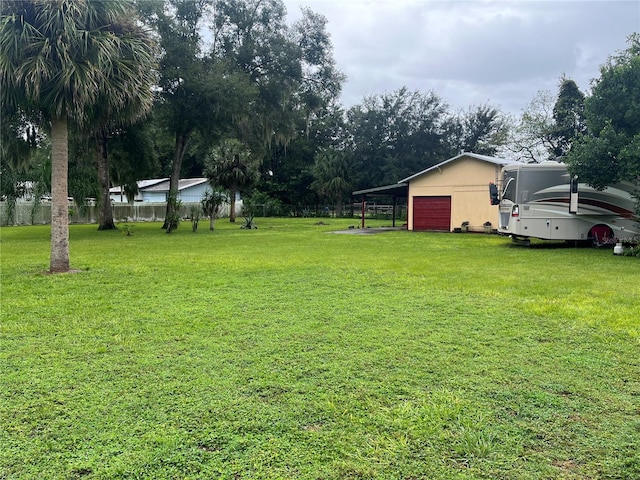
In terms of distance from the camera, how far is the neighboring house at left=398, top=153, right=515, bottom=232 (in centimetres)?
2050

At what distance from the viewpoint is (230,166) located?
92.2ft

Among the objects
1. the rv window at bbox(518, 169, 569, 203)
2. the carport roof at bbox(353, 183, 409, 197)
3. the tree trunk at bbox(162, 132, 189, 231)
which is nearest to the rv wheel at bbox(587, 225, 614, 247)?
the rv window at bbox(518, 169, 569, 203)

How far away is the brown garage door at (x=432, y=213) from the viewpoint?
71.8ft

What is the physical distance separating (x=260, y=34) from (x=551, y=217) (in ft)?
62.2

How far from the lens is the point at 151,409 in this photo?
114 inches

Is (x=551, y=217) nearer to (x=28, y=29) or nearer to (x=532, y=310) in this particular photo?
(x=532, y=310)

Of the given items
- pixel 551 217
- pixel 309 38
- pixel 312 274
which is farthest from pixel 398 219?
pixel 312 274

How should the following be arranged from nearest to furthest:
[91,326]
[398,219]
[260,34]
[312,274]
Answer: [91,326] → [312,274] → [260,34] → [398,219]

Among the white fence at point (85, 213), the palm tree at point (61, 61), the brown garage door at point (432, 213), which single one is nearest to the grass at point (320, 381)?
the palm tree at point (61, 61)

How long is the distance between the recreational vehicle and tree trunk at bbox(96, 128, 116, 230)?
16995 mm

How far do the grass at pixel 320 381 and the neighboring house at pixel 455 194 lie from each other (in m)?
13.8

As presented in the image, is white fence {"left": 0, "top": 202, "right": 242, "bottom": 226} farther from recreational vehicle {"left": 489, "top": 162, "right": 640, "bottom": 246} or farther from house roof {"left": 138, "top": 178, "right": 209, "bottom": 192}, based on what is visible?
recreational vehicle {"left": 489, "top": 162, "right": 640, "bottom": 246}

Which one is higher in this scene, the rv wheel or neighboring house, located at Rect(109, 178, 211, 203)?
neighboring house, located at Rect(109, 178, 211, 203)

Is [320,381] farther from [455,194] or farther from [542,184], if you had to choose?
[455,194]
